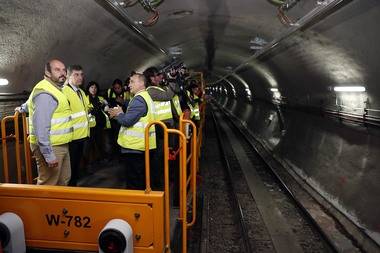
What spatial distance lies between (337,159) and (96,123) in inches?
203

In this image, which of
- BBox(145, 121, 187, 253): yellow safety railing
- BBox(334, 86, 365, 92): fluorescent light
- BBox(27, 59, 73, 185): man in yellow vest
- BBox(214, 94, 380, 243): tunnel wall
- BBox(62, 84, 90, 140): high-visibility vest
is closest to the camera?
BBox(145, 121, 187, 253): yellow safety railing

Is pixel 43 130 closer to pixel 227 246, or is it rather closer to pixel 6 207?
pixel 6 207

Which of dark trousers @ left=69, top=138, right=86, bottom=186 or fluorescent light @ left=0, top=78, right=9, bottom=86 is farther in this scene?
fluorescent light @ left=0, top=78, right=9, bottom=86

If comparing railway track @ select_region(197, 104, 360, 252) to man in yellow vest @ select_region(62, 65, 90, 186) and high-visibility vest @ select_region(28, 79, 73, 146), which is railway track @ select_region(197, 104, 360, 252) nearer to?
man in yellow vest @ select_region(62, 65, 90, 186)

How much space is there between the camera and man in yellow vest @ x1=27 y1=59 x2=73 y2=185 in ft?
12.4

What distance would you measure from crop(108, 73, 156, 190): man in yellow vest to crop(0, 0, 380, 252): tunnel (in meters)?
1.58


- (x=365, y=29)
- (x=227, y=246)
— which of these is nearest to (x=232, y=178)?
(x=227, y=246)

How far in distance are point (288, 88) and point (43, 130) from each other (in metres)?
8.75

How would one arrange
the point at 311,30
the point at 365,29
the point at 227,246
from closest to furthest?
the point at 365,29
the point at 227,246
the point at 311,30

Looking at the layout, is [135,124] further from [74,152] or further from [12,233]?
[12,233]

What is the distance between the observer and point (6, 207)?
3.33m

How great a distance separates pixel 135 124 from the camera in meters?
4.39

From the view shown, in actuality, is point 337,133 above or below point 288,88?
below

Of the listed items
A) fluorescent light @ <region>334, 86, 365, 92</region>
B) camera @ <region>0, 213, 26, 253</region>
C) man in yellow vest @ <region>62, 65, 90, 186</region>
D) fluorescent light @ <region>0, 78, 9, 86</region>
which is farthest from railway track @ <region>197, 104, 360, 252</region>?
fluorescent light @ <region>0, 78, 9, 86</region>
